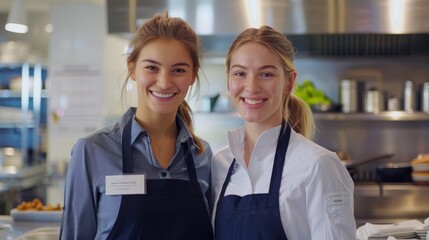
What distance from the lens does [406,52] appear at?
4.11 meters

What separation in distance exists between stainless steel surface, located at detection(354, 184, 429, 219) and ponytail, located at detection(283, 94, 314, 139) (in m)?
2.07

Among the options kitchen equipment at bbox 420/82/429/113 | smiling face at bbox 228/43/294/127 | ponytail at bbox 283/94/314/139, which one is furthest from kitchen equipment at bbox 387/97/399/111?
smiling face at bbox 228/43/294/127

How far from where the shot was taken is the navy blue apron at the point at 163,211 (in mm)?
1500

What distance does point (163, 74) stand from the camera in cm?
154

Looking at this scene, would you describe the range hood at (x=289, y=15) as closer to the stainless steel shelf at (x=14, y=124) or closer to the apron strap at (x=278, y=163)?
the apron strap at (x=278, y=163)

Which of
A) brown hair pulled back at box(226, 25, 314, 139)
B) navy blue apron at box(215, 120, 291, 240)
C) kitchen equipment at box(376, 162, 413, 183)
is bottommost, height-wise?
kitchen equipment at box(376, 162, 413, 183)

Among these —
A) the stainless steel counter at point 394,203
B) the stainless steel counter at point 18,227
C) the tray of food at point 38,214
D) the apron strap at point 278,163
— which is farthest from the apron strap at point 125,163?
the stainless steel counter at point 394,203

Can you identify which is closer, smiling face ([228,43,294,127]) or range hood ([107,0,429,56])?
smiling face ([228,43,294,127])

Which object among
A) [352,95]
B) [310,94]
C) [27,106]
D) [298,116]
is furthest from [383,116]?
[27,106]

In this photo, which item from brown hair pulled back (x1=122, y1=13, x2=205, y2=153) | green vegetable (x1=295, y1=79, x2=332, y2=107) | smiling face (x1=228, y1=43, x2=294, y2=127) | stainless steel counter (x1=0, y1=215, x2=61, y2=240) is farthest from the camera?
green vegetable (x1=295, y1=79, x2=332, y2=107)

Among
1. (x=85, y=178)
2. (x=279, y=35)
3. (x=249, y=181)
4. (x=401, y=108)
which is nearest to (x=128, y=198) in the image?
(x=85, y=178)

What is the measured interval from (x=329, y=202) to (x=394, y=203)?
2.49 m

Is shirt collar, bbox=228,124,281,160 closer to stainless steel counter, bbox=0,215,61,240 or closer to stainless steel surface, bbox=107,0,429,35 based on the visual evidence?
stainless steel counter, bbox=0,215,61,240

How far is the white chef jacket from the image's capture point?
134 cm
